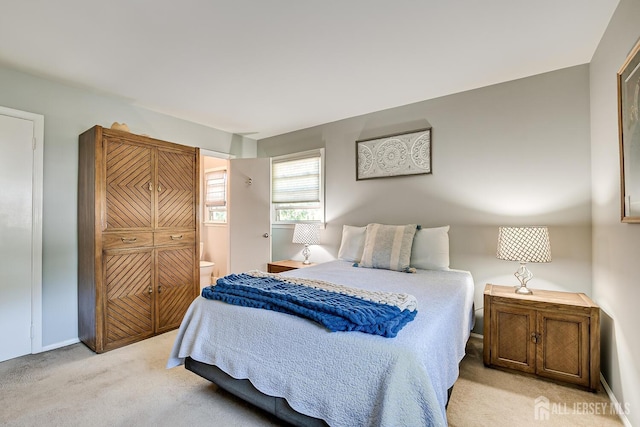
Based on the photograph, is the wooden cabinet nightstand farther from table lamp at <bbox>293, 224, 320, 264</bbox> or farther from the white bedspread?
table lamp at <bbox>293, 224, 320, 264</bbox>

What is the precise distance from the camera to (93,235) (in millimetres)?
2541

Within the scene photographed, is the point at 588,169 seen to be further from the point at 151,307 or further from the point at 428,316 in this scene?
the point at 151,307

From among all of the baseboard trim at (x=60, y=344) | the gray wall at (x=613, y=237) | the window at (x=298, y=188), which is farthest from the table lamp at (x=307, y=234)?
the gray wall at (x=613, y=237)

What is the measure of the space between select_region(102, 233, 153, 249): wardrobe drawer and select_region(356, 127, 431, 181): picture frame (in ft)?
7.80

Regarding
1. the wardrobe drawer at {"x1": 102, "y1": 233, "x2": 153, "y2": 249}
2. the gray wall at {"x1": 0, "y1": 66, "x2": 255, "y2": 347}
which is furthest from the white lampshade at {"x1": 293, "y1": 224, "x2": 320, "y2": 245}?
the gray wall at {"x1": 0, "y1": 66, "x2": 255, "y2": 347}

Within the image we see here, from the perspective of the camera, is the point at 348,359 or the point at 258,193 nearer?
the point at 348,359

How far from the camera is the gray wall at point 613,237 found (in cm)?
158

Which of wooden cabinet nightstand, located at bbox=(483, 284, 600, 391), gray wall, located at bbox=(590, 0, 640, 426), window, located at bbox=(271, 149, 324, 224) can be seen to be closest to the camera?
gray wall, located at bbox=(590, 0, 640, 426)

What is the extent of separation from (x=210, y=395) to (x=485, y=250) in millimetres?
2575

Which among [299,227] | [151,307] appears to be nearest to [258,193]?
[299,227]

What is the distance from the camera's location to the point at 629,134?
1.58 m

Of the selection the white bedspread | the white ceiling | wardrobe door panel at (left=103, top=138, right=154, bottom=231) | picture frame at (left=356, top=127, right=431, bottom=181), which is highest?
the white ceiling

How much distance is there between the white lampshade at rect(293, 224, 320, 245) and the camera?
366 centimetres

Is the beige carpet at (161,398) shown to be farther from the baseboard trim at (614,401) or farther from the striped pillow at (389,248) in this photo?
the striped pillow at (389,248)
